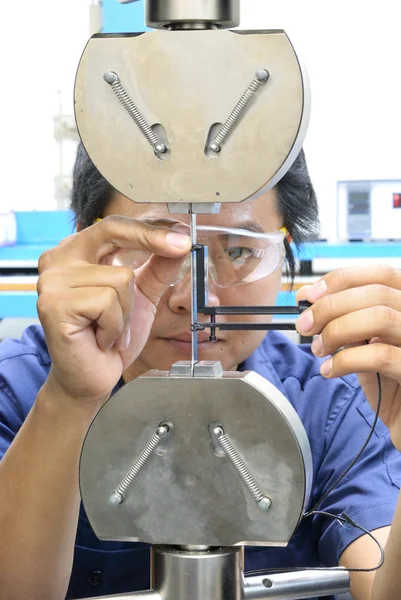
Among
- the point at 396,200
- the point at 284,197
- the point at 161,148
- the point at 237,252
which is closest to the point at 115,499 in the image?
the point at 161,148

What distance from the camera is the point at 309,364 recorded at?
1.46 m

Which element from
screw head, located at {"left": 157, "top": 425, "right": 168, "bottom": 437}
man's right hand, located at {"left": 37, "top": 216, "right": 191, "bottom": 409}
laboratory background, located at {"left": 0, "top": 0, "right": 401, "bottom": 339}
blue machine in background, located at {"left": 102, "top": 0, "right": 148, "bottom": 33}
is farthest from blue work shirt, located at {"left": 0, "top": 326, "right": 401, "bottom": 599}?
laboratory background, located at {"left": 0, "top": 0, "right": 401, "bottom": 339}

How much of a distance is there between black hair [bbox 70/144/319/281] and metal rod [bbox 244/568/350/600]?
2.19 ft

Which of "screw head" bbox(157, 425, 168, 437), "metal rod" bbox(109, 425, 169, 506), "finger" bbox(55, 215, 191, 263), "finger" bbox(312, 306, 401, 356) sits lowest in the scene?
"metal rod" bbox(109, 425, 169, 506)

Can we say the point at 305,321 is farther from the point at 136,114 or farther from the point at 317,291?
the point at 136,114

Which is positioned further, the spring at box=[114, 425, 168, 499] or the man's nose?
the man's nose

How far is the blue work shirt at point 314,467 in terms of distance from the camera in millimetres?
1158

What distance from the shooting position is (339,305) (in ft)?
2.49

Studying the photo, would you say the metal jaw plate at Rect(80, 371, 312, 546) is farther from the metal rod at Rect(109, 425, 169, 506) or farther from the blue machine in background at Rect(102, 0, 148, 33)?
the blue machine in background at Rect(102, 0, 148, 33)

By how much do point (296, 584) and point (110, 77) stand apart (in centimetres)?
45

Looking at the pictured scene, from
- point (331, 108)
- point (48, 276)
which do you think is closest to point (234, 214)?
point (48, 276)

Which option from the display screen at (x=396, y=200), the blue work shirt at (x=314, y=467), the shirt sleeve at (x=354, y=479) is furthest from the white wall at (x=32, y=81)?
the shirt sleeve at (x=354, y=479)

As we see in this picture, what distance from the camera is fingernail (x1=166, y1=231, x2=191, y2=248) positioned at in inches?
29.5

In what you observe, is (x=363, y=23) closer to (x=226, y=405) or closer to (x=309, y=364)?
(x=309, y=364)
